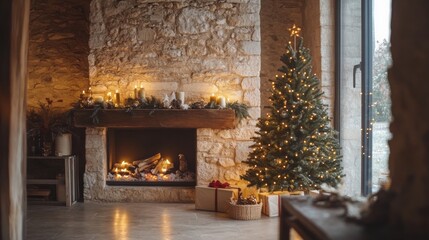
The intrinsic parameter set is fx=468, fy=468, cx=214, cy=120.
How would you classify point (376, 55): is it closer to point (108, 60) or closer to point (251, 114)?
point (251, 114)

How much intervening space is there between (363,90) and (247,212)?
2.00 m

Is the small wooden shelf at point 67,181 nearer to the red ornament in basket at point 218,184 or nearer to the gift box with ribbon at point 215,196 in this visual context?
the gift box with ribbon at point 215,196

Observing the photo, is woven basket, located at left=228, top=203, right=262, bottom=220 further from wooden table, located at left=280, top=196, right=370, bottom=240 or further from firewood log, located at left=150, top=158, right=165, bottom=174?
wooden table, located at left=280, top=196, right=370, bottom=240

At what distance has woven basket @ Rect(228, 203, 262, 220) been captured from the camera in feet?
16.4

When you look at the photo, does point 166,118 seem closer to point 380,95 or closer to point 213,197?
point 213,197

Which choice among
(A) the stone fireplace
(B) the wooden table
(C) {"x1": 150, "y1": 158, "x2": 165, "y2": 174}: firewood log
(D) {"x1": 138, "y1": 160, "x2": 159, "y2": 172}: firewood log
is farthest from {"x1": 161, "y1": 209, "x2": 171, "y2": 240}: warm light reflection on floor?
(B) the wooden table

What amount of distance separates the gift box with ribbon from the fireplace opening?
2.26ft

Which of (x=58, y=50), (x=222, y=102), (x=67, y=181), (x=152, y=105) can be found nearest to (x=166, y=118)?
(x=152, y=105)

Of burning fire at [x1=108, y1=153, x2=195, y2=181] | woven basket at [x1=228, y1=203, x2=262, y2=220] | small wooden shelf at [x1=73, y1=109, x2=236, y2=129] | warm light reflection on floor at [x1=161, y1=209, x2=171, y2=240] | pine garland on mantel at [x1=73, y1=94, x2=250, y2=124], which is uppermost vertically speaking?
pine garland on mantel at [x1=73, y1=94, x2=250, y2=124]

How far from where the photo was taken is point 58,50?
6.71m

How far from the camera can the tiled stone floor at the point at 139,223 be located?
436 centimetres

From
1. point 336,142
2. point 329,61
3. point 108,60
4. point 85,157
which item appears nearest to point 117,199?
point 85,157

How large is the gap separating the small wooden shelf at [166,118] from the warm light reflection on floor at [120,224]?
1117 mm

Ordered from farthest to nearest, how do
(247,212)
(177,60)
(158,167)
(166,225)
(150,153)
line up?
(150,153), (158,167), (177,60), (247,212), (166,225)
